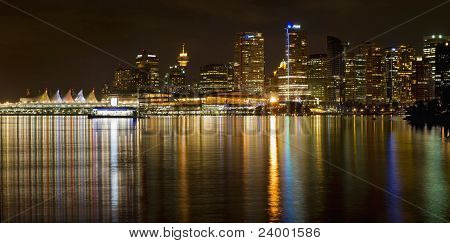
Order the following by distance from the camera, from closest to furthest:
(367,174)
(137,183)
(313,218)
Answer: (313,218)
(137,183)
(367,174)

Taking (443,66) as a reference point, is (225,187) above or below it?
below

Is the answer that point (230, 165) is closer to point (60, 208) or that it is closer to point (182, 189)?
point (182, 189)

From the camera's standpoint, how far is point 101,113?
476ft

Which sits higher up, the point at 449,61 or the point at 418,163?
the point at 449,61

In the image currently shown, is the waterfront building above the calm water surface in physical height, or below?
above

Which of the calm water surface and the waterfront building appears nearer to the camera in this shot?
the calm water surface

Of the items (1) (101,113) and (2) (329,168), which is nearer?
(2) (329,168)

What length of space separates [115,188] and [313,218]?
5.93 m

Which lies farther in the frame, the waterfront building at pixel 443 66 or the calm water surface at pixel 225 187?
the waterfront building at pixel 443 66

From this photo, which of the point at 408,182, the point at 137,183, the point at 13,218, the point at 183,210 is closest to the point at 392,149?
the point at 408,182

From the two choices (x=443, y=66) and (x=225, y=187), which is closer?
(x=225, y=187)

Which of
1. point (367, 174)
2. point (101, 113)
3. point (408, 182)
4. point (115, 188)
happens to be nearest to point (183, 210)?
point (115, 188)

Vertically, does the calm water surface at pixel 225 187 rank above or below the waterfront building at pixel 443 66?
below

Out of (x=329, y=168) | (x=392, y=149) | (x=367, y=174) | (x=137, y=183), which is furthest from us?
(x=392, y=149)
